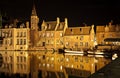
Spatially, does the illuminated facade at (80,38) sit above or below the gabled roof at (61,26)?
below

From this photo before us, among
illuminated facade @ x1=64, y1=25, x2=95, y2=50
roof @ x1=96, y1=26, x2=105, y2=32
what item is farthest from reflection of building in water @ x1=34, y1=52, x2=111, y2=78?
roof @ x1=96, y1=26, x2=105, y2=32

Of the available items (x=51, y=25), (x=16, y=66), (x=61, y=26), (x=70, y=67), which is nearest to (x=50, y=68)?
(x=70, y=67)

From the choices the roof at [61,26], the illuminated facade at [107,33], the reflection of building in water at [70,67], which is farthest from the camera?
the roof at [61,26]

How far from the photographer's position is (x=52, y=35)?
7738 centimetres

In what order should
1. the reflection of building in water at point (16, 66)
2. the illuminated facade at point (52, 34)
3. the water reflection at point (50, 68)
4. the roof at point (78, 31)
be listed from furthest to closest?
the illuminated facade at point (52, 34) → the roof at point (78, 31) → the reflection of building in water at point (16, 66) → the water reflection at point (50, 68)

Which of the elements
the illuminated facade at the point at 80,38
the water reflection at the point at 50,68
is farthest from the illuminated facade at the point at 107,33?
the water reflection at the point at 50,68

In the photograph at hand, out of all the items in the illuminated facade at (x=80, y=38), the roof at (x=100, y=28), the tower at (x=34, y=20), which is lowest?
the illuminated facade at (x=80, y=38)

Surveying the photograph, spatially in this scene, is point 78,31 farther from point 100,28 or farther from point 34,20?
point 34,20

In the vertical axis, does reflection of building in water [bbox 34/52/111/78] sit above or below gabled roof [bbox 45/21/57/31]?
below

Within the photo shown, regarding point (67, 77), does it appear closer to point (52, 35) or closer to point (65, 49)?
point (65, 49)

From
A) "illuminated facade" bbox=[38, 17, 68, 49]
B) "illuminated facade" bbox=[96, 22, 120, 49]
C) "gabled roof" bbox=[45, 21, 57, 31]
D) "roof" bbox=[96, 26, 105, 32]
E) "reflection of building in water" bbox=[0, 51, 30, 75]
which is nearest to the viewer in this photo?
"reflection of building in water" bbox=[0, 51, 30, 75]

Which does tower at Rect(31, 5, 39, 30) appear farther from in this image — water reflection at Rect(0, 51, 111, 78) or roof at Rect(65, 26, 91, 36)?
water reflection at Rect(0, 51, 111, 78)

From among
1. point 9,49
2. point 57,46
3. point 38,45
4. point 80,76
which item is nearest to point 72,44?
point 57,46

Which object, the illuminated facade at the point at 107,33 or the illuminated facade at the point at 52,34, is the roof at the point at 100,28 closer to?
the illuminated facade at the point at 107,33
